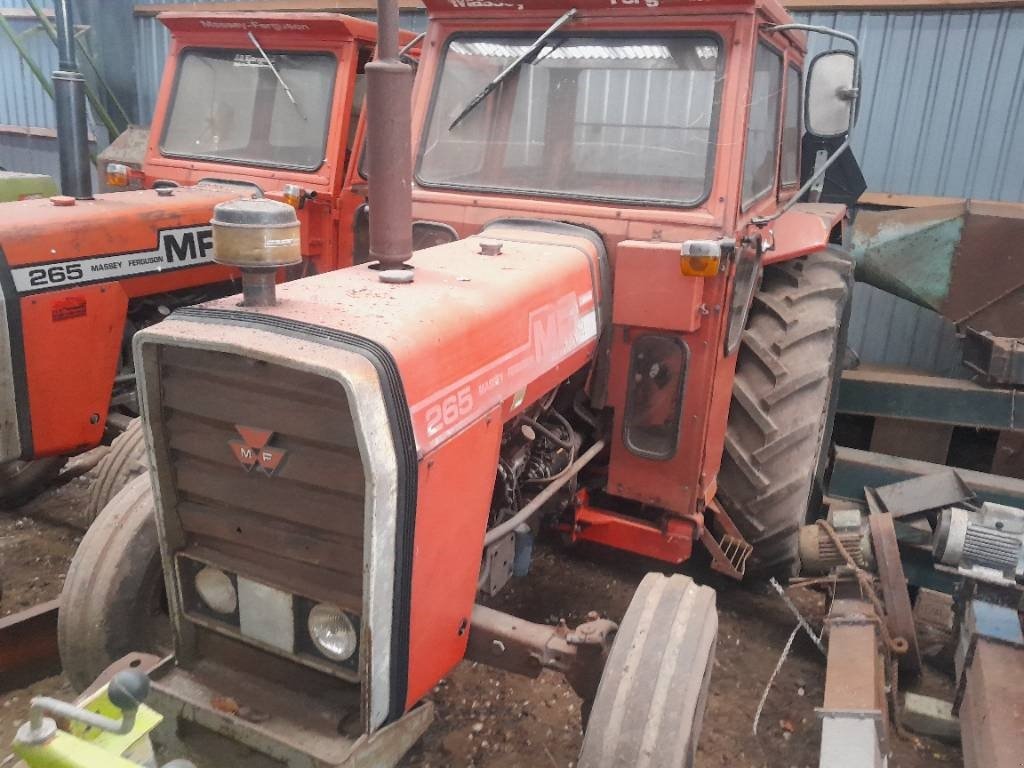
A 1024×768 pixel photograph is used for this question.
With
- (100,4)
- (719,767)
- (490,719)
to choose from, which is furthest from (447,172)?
(100,4)

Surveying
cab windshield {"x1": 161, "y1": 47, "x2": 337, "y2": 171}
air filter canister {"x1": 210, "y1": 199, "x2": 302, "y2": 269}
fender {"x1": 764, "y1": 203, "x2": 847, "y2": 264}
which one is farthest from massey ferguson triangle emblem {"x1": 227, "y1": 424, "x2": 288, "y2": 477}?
cab windshield {"x1": 161, "y1": 47, "x2": 337, "y2": 171}

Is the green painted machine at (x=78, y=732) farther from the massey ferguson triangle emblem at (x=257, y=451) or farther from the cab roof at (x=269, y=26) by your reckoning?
the cab roof at (x=269, y=26)

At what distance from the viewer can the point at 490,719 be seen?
2779 mm

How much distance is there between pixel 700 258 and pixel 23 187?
4.19 metres

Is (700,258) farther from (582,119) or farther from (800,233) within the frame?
(800,233)

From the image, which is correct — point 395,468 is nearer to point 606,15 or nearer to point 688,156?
point 688,156

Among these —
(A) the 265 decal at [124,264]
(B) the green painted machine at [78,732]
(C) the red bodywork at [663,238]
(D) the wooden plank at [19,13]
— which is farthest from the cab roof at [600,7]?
(D) the wooden plank at [19,13]

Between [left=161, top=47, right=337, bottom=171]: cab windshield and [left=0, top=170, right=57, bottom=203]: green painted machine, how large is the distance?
89 cm

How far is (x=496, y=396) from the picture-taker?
1.95 metres

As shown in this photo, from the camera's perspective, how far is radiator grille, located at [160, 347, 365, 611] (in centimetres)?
164

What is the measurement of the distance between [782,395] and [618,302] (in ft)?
2.82

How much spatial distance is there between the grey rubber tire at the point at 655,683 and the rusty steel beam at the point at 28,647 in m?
1.82

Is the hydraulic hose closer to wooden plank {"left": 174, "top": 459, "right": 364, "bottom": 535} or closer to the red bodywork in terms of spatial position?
the red bodywork

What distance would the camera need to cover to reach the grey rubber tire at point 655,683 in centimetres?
180
